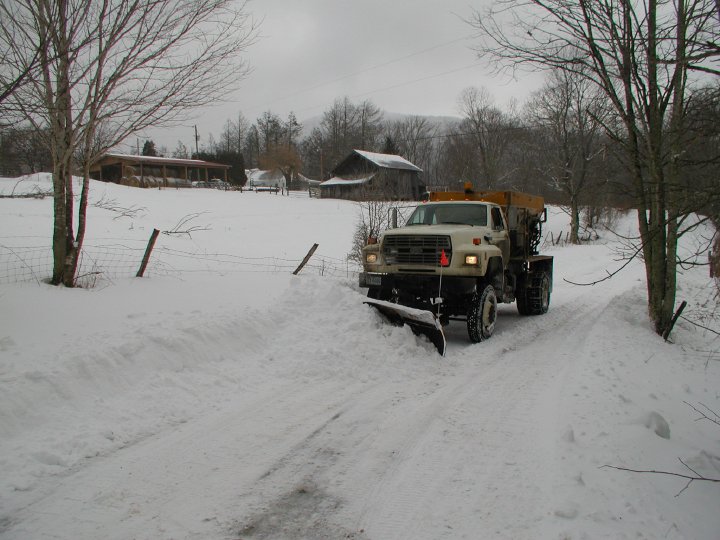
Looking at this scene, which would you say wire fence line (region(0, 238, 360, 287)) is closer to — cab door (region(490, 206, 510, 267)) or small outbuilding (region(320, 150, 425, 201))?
cab door (region(490, 206, 510, 267))

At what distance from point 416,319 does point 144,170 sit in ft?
173

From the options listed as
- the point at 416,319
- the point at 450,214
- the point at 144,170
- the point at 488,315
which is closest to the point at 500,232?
the point at 450,214

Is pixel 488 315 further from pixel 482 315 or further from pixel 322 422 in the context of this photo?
pixel 322 422

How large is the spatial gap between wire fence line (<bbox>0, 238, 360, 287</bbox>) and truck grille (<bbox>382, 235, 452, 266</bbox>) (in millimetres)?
4804

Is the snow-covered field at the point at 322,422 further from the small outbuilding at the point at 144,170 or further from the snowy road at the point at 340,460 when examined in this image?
the small outbuilding at the point at 144,170

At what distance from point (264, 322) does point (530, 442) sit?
4.39 m

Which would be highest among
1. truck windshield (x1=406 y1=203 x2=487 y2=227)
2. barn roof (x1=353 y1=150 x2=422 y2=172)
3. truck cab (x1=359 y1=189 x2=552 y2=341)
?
barn roof (x1=353 y1=150 x2=422 y2=172)

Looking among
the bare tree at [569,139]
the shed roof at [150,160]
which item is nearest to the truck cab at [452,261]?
the bare tree at [569,139]

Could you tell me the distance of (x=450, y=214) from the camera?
9.57m

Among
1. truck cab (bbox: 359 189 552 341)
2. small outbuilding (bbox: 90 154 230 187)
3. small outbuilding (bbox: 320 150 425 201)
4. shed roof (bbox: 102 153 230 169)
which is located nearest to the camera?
truck cab (bbox: 359 189 552 341)

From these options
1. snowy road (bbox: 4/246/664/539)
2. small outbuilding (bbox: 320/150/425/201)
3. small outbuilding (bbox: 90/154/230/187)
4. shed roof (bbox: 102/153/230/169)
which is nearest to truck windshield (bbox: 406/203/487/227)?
snowy road (bbox: 4/246/664/539)

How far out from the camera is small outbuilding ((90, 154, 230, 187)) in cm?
4919

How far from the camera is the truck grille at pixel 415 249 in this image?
8.15 m

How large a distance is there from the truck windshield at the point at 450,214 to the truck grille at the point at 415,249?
4.42 ft
